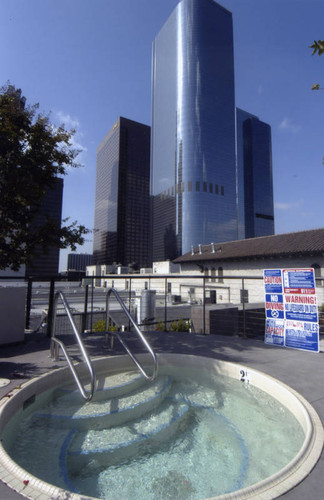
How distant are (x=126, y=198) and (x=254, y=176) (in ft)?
234

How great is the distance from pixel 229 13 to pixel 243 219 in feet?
313

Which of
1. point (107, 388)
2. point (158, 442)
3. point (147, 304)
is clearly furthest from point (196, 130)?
point (158, 442)

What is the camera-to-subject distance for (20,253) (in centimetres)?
557

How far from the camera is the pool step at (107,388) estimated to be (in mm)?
3615

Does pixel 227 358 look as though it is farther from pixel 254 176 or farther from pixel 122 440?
pixel 254 176

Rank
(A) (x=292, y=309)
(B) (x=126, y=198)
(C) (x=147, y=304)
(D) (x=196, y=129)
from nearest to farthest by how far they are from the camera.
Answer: (A) (x=292, y=309)
(C) (x=147, y=304)
(D) (x=196, y=129)
(B) (x=126, y=198)

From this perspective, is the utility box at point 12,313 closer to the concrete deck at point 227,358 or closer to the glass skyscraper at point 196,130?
the concrete deck at point 227,358

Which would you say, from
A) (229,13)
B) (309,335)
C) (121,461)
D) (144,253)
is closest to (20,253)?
(121,461)

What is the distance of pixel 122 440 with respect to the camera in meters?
2.81

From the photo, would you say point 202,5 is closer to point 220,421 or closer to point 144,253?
point 144,253

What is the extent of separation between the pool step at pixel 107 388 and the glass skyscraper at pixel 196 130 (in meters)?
98.1

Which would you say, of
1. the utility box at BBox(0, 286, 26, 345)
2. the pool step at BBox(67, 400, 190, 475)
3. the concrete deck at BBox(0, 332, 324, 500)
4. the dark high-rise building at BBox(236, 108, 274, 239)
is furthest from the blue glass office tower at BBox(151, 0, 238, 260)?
the pool step at BBox(67, 400, 190, 475)

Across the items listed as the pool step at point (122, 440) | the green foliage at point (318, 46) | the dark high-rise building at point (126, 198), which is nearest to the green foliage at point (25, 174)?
the pool step at point (122, 440)

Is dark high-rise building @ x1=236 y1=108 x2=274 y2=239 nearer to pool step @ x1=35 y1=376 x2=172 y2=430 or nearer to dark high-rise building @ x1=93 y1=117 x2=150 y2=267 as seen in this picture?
dark high-rise building @ x1=93 y1=117 x2=150 y2=267
